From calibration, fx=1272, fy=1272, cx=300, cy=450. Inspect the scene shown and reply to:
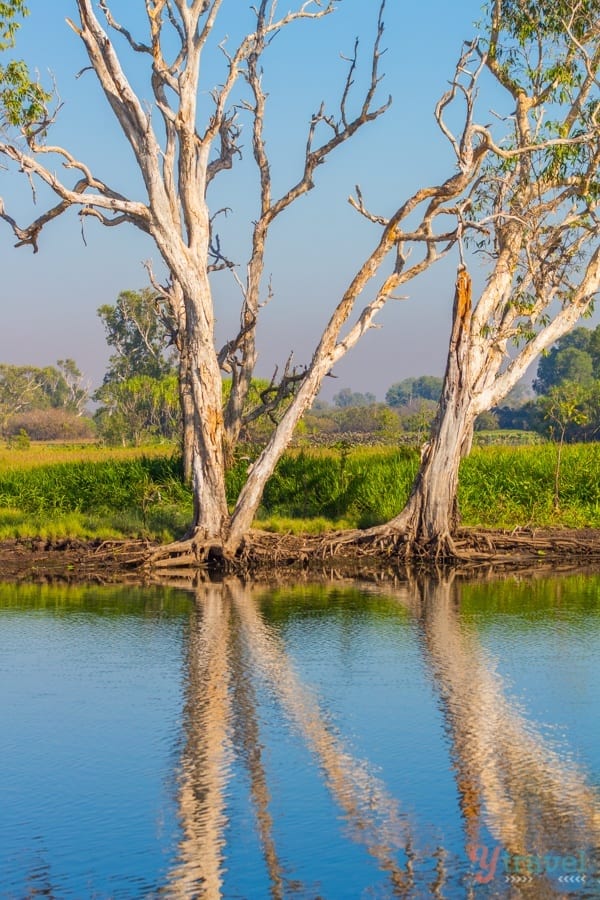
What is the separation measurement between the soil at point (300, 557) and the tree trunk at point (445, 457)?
Result: 0.35 metres

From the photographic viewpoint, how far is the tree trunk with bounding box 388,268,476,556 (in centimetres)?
1909

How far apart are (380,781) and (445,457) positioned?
11.8m

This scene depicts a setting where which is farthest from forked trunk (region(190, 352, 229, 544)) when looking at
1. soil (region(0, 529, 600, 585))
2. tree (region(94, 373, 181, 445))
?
tree (region(94, 373, 181, 445))

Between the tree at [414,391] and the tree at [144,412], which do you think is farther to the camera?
the tree at [414,391]

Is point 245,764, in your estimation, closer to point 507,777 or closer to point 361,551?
point 507,777

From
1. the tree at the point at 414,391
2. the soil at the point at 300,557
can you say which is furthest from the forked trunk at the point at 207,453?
the tree at the point at 414,391

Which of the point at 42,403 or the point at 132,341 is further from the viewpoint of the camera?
the point at 42,403

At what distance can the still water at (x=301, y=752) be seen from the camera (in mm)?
6066

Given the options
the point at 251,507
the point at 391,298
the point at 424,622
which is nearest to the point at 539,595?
the point at 424,622

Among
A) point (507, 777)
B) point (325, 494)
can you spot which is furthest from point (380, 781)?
point (325, 494)

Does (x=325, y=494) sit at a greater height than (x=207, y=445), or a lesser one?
lesser

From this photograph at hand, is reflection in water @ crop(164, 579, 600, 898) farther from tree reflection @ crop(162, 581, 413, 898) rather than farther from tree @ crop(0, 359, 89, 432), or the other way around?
tree @ crop(0, 359, 89, 432)

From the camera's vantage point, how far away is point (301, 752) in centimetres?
823

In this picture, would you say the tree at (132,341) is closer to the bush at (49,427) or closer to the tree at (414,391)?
the bush at (49,427)
